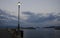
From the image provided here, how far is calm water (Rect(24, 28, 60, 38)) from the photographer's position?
3.88 meters

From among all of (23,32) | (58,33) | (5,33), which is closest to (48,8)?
(58,33)

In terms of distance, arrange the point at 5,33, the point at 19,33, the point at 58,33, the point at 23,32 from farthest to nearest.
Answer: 1. the point at 58,33
2. the point at 23,32
3. the point at 19,33
4. the point at 5,33

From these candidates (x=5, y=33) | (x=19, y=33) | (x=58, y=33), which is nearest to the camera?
(x=5, y=33)

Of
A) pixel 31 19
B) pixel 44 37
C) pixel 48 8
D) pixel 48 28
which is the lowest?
pixel 44 37

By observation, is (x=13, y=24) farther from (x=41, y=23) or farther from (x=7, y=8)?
(x=41, y=23)

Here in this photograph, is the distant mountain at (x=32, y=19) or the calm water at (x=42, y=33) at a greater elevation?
the distant mountain at (x=32, y=19)

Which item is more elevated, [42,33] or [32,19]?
[32,19]

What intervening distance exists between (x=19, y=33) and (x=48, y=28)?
0.92 metres

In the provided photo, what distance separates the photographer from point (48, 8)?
400 centimetres

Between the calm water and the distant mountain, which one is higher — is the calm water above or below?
below

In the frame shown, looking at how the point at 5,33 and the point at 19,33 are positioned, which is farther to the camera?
the point at 19,33

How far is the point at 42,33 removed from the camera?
4035 millimetres

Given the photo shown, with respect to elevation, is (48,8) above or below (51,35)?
above

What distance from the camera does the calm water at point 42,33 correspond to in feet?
12.7
